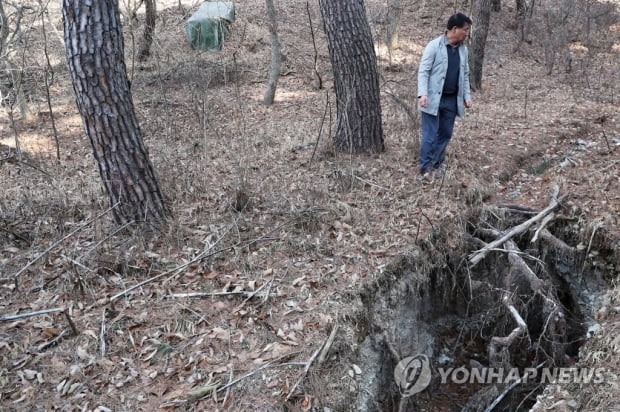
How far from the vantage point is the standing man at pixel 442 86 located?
5285mm

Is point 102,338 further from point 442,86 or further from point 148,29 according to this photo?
point 148,29

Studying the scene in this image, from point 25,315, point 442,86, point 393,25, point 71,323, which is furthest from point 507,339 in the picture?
point 393,25

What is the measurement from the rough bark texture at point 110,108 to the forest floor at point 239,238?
1.14ft

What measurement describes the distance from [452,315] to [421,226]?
3.75 feet

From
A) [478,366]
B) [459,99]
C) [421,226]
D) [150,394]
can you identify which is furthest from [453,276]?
[150,394]

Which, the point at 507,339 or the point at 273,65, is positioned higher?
the point at 273,65

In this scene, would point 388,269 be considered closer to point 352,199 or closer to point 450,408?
point 352,199

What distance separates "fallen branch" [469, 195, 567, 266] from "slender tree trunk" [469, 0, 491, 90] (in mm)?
5554

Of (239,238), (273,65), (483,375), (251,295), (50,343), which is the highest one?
(273,65)

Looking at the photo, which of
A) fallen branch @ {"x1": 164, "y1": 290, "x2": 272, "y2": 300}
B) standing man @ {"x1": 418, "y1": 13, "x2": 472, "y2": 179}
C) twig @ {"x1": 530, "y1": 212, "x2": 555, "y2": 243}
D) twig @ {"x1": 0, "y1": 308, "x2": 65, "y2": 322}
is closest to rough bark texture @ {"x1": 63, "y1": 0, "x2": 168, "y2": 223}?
fallen branch @ {"x1": 164, "y1": 290, "x2": 272, "y2": 300}

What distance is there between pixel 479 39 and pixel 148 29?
7.72m

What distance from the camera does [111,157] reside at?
443 cm

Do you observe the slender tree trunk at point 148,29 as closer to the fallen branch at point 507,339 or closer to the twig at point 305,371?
the twig at point 305,371

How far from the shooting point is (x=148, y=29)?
1124 cm
